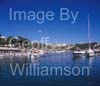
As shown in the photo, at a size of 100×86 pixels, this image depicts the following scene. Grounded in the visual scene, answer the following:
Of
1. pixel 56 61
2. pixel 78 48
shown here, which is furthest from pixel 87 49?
pixel 56 61

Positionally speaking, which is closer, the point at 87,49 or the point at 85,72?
the point at 85,72

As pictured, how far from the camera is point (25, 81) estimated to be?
5984mm

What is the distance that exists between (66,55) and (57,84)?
0.48 meters

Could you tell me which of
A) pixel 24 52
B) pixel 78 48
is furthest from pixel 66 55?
pixel 24 52

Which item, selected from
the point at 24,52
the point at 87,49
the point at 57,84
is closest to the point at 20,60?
the point at 24,52

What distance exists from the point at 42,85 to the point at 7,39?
76cm

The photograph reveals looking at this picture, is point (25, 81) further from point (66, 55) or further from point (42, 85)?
point (66, 55)

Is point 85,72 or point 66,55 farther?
point 66,55

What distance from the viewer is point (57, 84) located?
234 inches

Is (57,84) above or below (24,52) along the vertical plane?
below

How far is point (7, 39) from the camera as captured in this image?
595cm

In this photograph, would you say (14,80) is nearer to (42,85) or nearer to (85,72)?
(42,85)

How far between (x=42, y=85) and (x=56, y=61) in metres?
0.37

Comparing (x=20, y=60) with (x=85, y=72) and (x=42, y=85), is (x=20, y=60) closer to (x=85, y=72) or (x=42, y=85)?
(x=42, y=85)
